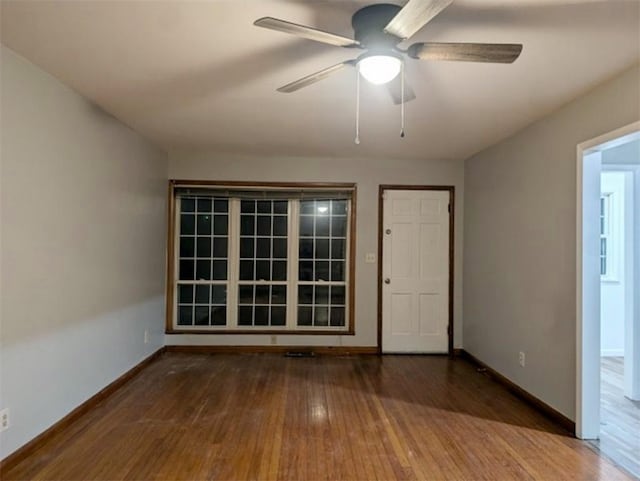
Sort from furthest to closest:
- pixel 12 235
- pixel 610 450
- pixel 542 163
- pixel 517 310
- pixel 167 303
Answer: pixel 167 303
pixel 517 310
pixel 542 163
pixel 610 450
pixel 12 235

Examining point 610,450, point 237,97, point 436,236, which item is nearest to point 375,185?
point 436,236

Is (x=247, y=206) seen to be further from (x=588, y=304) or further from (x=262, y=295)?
(x=588, y=304)

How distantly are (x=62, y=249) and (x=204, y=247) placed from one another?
214 cm

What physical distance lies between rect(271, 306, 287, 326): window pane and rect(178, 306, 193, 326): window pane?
101 centimetres

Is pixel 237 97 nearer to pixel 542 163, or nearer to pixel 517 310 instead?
pixel 542 163

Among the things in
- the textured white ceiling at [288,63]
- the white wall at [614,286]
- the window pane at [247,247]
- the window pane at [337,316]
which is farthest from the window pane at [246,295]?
the white wall at [614,286]

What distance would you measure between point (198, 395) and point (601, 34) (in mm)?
3715

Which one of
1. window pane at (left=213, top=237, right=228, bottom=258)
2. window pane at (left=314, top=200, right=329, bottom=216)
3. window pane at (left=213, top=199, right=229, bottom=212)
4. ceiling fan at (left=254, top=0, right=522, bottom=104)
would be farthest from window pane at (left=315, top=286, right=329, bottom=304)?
ceiling fan at (left=254, top=0, right=522, bottom=104)

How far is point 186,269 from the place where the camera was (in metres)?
4.77

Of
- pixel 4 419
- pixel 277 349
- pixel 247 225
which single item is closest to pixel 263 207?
pixel 247 225

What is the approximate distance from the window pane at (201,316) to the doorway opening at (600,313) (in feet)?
12.6

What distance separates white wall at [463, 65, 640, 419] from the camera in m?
2.72

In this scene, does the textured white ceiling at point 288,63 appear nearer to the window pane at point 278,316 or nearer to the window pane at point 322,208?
the window pane at point 322,208

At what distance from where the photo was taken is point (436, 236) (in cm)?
482
